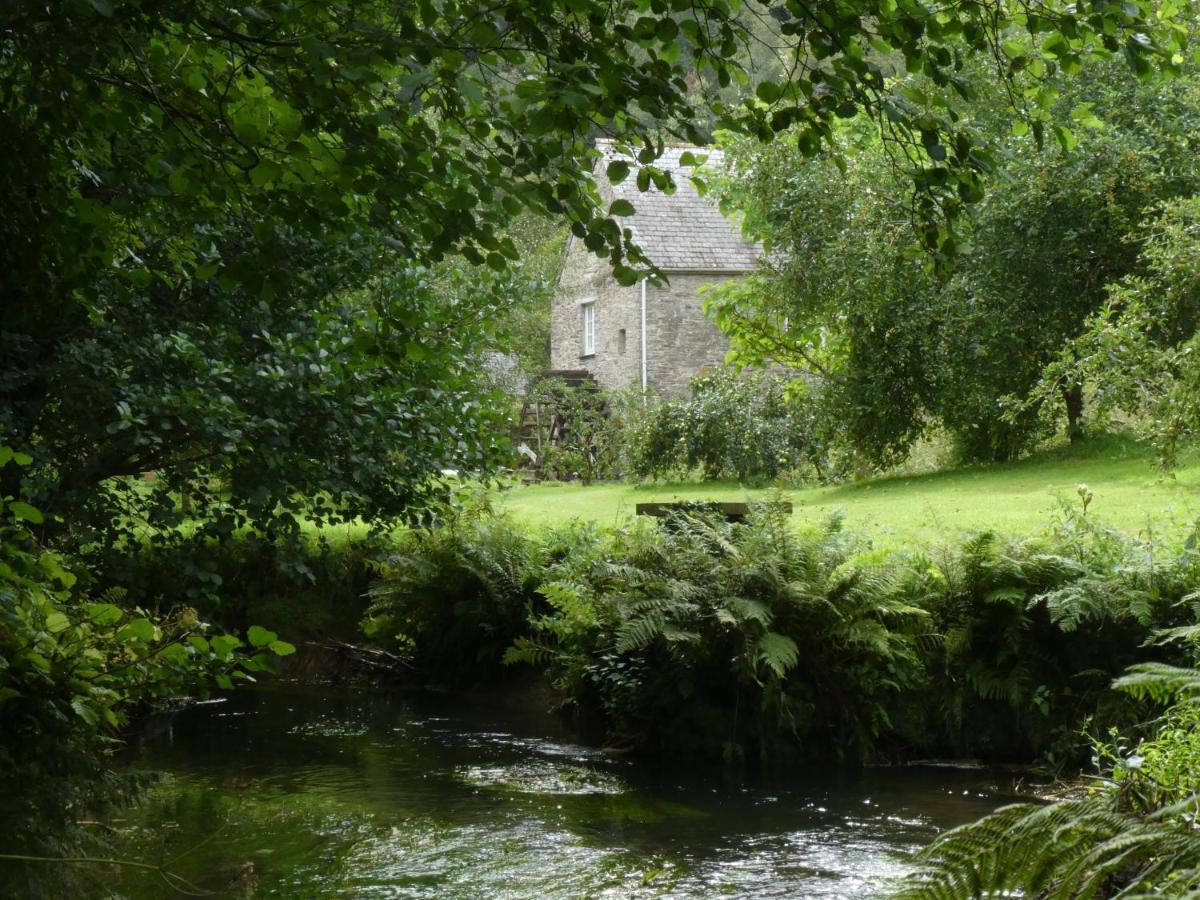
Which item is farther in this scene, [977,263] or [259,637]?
[977,263]

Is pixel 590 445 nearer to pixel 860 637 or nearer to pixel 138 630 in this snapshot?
pixel 860 637

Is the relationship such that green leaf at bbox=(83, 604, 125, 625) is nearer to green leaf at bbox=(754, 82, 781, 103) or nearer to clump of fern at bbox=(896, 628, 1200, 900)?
clump of fern at bbox=(896, 628, 1200, 900)

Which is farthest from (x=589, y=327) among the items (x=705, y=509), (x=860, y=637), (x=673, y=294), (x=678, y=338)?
(x=860, y=637)

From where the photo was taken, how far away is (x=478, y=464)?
11.3 m

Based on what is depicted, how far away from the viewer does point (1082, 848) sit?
16.4ft

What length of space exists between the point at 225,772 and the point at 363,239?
4.30 m

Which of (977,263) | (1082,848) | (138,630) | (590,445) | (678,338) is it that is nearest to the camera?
(138,630)

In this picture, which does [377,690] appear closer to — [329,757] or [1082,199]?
[329,757]

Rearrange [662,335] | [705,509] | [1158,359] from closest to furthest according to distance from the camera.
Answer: [705,509] → [1158,359] → [662,335]

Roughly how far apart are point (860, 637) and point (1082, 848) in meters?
4.57

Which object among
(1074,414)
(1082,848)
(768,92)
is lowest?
(1082,848)

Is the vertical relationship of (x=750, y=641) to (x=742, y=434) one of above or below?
below

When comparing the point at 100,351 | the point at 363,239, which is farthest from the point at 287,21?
the point at 363,239

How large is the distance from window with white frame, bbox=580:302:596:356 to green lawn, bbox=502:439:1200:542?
14.6m
